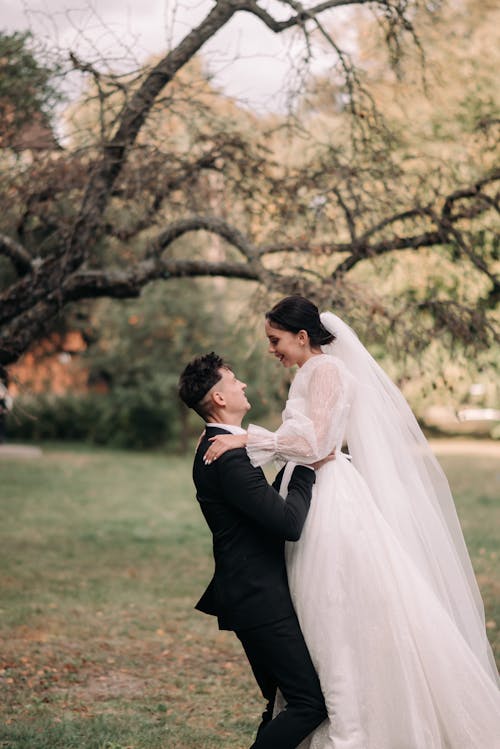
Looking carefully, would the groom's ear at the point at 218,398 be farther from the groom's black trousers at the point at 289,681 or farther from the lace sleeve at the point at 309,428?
the groom's black trousers at the point at 289,681

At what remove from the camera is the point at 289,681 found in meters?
3.53

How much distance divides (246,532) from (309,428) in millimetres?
491

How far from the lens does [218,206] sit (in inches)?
337

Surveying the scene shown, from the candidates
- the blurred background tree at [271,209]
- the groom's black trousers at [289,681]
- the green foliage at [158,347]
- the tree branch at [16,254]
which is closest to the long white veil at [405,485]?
the groom's black trousers at [289,681]

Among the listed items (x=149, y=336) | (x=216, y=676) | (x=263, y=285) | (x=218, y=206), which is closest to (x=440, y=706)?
(x=216, y=676)

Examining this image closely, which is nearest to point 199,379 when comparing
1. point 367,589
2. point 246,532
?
point 246,532

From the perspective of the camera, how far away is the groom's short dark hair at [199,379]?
145 inches

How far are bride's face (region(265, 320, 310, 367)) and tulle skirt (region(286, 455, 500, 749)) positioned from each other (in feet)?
2.02

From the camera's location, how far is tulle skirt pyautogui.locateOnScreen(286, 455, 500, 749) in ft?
11.6

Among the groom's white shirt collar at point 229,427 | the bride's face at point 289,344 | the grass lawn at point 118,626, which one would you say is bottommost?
the grass lawn at point 118,626

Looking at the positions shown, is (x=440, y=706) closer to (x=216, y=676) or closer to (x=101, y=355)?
(x=216, y=676)

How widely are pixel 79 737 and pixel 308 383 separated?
247cm

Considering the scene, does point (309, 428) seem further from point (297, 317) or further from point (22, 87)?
point (22, 87)

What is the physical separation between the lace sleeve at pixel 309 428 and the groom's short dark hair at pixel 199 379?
0.80ft
